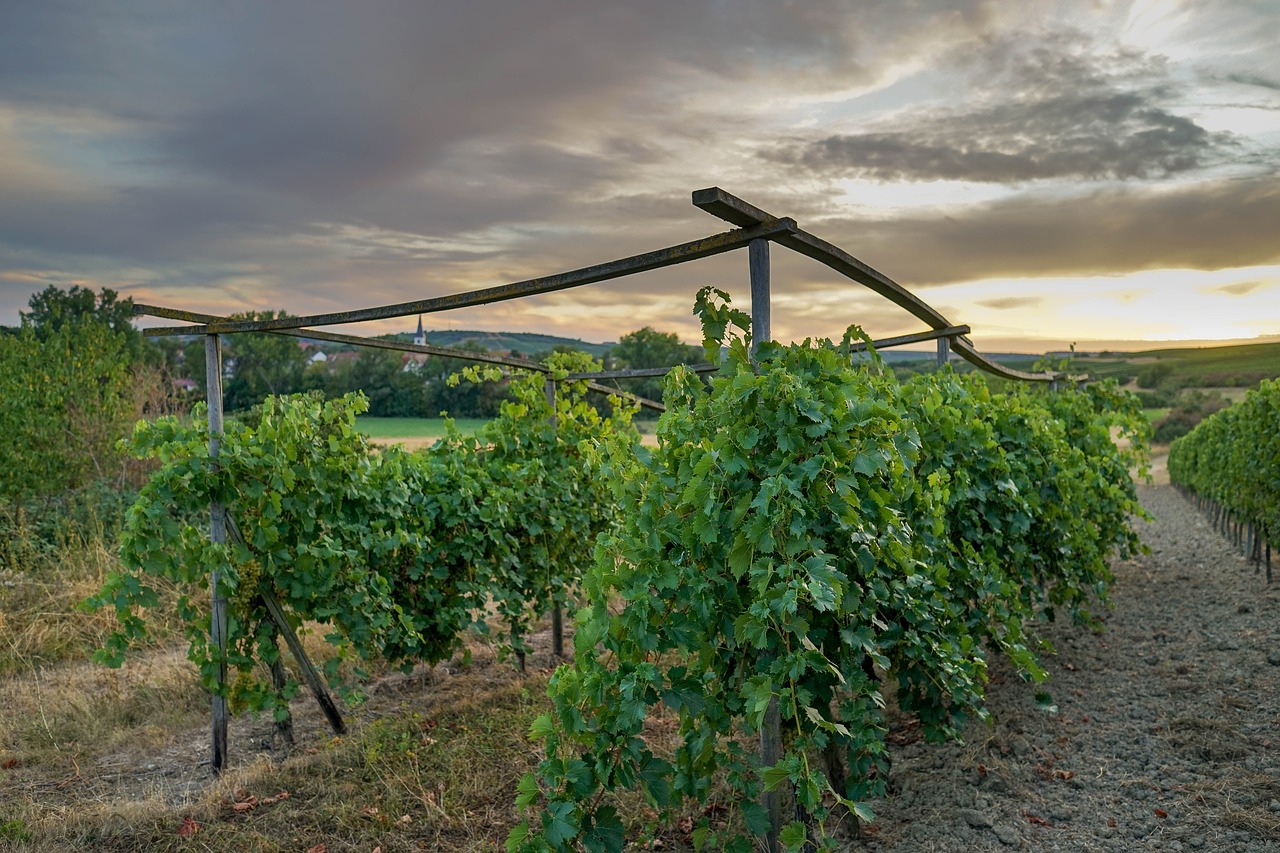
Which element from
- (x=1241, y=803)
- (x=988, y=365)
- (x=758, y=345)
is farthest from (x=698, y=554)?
(x=988, y=365)

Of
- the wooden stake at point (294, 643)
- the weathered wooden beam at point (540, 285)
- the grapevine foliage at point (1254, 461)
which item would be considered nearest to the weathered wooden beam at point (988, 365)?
the grapevine foliage at point (1254, 461)

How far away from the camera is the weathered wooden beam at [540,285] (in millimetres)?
2584

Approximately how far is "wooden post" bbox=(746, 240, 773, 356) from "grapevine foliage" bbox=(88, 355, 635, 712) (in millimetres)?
1190

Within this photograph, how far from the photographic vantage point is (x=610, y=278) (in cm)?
295

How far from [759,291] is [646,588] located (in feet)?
3.19

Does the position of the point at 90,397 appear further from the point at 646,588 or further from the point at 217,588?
the point at 646,588

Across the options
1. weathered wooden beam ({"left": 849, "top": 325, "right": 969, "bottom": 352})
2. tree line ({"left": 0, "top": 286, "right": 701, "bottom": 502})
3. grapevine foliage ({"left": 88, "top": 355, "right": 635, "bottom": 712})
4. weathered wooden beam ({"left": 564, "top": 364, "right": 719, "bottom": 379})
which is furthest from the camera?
tree line ({"left": 0, "top": 286, "right": 701, "bottom": 502})

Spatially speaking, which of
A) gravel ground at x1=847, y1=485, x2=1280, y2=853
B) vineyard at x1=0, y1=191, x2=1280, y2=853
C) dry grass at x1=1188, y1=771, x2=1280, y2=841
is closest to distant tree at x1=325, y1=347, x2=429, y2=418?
vineyard at x1=0, y1=191, x2=1280, y2=853

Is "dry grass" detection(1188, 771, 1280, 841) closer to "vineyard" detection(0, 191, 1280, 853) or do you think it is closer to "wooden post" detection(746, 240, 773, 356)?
"vineyard" detection(0, 191, 1280, 853)

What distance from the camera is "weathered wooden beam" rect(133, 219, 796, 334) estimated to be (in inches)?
102

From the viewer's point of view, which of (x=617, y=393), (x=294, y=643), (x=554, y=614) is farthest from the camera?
(x=617, y=393)

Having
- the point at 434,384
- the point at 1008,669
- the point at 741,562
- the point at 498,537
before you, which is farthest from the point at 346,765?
the point at 434,384

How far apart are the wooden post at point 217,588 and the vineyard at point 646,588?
2 cm

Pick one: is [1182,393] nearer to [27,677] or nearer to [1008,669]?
[1008,669]
